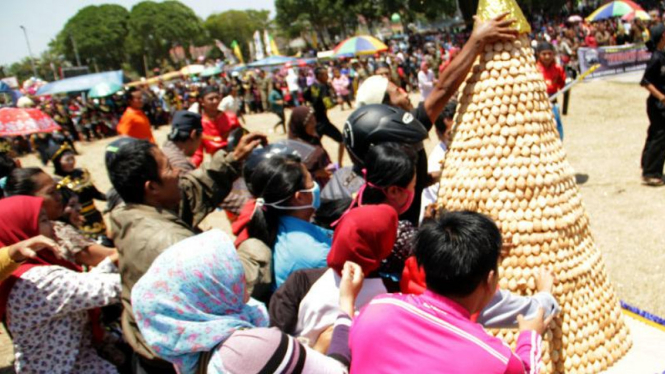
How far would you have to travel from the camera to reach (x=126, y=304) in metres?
2.25

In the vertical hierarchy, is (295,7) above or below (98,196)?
above

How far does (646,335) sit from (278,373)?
5.29 feet

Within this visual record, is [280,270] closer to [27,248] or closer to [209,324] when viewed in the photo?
[209,324]

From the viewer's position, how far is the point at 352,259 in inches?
68.5

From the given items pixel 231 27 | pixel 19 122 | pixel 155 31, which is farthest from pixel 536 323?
pixel 231 27

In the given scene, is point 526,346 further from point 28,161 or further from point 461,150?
point 28,161

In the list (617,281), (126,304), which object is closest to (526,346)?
(126,304)

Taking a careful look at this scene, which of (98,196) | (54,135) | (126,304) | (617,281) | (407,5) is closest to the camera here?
(126,304)

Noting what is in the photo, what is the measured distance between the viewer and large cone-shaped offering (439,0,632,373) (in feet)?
5.74

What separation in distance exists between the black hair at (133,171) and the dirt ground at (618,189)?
9.67ft

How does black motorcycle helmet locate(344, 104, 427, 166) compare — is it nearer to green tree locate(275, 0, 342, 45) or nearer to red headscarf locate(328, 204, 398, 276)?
red headscarf locate(328, 204, 398, 276)

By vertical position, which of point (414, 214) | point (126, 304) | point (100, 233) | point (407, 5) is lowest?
point (100, 233)

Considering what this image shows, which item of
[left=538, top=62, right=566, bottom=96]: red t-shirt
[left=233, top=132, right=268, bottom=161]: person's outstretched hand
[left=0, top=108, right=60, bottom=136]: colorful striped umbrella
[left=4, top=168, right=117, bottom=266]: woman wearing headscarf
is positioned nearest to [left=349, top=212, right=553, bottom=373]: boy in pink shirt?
[left=233, top=132, right=268, bottom=161]: person's outstretched hand

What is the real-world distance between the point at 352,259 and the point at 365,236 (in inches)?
4.3
